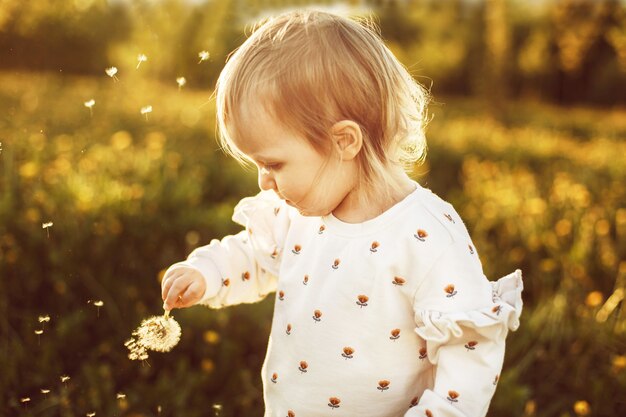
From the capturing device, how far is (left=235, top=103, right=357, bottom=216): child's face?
151 cm

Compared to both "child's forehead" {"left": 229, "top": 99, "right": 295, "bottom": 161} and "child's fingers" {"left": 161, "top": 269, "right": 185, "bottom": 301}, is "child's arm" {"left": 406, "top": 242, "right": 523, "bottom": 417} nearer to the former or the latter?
"child's forehead" {"left": 229, "top": 99, "right": 295, "bottom": 161}

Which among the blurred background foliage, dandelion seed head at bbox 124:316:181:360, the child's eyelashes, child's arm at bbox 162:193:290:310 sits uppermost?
the child's eyelashes

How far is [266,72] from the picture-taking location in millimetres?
1489

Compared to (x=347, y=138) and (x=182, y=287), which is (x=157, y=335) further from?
(x=347, y=138)

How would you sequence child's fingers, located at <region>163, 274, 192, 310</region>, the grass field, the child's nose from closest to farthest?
1. the child's nose
2. child's fingers, located at <region>163, 274, 192, 310</region>
3. the grass field

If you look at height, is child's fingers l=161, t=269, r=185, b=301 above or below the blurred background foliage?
above

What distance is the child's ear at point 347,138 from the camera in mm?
1522

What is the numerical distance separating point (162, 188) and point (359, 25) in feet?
7.52

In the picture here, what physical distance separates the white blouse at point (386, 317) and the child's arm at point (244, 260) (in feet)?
0.04

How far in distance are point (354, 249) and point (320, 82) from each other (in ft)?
1.26

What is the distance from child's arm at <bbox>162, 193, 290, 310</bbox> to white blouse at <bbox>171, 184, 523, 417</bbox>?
0.04 ft

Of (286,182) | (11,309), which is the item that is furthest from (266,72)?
(11,309)

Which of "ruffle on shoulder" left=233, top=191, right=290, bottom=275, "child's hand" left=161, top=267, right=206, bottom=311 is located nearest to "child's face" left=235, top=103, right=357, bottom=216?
"ruffle on shoulder" left=233, top=191, right=290, bottom=275

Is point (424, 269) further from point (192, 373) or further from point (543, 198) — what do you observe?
point (543, 198)
